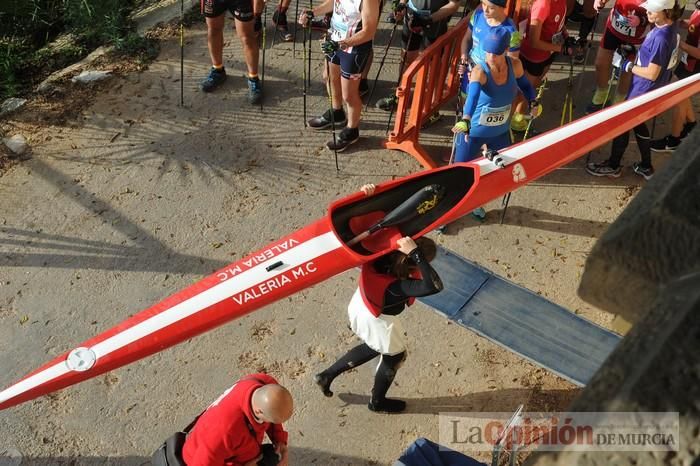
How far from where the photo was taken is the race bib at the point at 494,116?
568cm

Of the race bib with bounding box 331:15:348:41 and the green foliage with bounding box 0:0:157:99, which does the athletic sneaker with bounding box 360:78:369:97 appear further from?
the green foliage with bounding box 0:0:157:99

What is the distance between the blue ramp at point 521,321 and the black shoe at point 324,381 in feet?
3.85

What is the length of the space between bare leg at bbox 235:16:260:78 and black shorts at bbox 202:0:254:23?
63mm

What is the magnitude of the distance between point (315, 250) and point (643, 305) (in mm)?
3965

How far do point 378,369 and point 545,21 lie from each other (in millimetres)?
3789

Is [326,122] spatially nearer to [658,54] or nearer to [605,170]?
[605,170]

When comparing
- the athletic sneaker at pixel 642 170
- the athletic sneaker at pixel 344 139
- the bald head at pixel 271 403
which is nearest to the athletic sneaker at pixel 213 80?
the athletic sneaker at pixel 344 139

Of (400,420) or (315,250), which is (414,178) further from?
(400,420)

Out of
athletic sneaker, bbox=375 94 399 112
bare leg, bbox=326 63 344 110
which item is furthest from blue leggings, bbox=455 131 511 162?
athletic sneaker, bbox=375 94 399 112

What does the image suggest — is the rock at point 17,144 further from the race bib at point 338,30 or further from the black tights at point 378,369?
the black tights at point 378,369

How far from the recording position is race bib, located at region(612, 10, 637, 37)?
6.77 m

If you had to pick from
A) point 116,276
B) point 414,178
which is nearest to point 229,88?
point 116,276

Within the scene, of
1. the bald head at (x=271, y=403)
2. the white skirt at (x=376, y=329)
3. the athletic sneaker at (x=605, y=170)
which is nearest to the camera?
the bald head at (x=271, y=403)

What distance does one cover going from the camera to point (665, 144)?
707 cm
